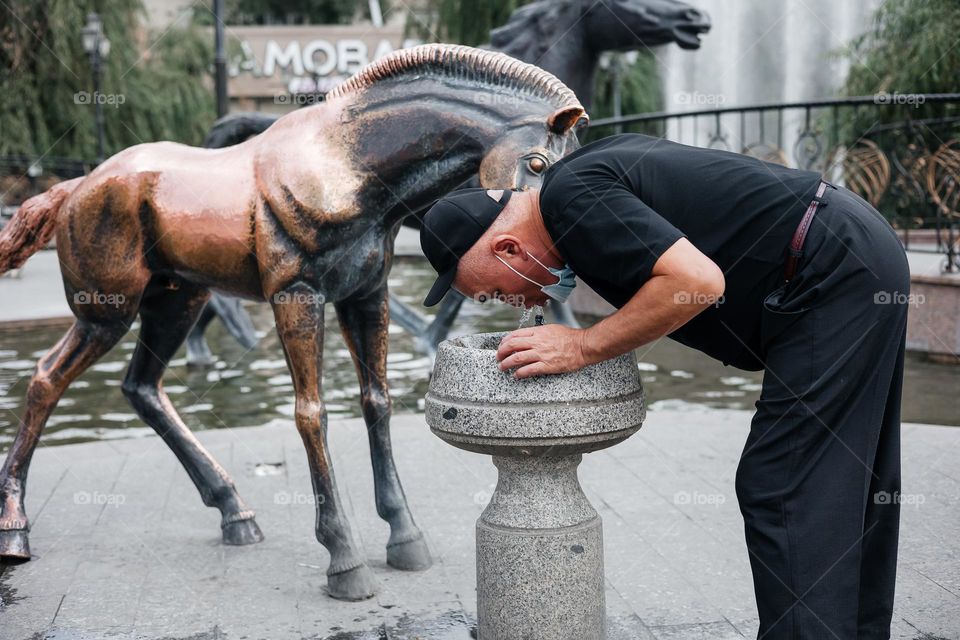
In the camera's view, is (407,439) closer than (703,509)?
No

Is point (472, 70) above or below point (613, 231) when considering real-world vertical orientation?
above

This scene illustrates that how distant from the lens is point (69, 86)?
22.4 m

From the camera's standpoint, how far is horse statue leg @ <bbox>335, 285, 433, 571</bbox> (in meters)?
4.42

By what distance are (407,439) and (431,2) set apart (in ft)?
51.2

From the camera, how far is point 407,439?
646cm

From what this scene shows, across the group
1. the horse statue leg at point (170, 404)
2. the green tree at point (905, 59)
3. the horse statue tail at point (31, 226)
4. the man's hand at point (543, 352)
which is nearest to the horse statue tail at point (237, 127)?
the horse statue tail at point (31, 226)

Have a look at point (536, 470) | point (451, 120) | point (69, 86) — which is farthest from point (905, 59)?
point (69, 86)

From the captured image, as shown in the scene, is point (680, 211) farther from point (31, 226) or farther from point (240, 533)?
point (31, 226)

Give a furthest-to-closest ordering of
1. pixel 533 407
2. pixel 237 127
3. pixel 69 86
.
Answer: pixel 69 86 < pixel 237 127 < pixel 533 407

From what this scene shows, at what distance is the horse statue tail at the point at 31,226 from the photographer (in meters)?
4.77

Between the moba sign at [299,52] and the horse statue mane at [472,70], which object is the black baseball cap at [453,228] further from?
the moba sign at [299,52]

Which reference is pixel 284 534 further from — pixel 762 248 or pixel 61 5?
pixel 61 5

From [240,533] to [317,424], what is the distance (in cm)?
94

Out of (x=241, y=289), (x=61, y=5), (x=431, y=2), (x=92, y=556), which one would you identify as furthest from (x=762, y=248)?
(x=61, y=5)
